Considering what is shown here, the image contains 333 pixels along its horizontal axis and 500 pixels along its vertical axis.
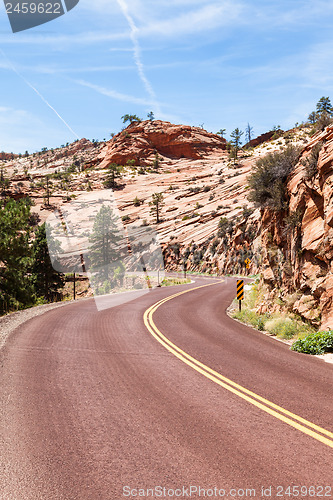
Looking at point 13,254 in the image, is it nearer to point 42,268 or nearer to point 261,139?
point 42,268

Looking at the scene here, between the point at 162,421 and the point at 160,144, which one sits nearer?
the point at 162,421

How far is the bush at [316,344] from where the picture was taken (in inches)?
322

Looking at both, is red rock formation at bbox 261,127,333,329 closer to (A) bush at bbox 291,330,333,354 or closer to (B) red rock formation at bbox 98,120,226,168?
(A) bush at bbox 291,330,333,354

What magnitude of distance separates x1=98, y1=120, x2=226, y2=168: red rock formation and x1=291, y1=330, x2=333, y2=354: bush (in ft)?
383

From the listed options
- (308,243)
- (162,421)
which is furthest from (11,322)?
(308,243)

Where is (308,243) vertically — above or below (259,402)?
above

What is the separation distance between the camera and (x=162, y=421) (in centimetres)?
426

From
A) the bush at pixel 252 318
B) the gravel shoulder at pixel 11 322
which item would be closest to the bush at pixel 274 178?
the bush at pixel 252 318

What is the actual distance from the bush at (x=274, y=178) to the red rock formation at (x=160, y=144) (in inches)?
4310

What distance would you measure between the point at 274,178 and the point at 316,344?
323 inches

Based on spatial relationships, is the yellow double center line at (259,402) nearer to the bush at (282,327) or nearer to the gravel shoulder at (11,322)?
the bush at (282,327)

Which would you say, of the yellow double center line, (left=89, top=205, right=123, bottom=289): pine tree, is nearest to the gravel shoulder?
the yellow double center line

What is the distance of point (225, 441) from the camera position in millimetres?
3748

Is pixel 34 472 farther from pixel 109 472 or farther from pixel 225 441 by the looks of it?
pixel 225 441
